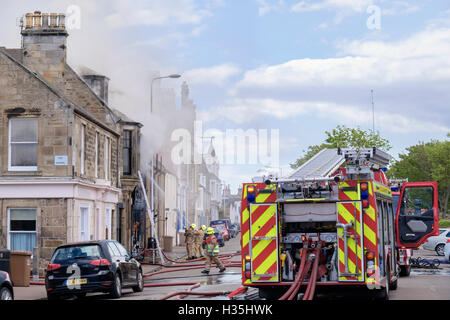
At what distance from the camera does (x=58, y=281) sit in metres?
16.9

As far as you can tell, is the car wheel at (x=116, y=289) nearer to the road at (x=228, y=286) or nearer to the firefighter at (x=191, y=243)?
the road at (x=228, y=286)

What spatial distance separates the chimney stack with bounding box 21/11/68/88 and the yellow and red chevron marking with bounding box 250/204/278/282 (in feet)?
60.3

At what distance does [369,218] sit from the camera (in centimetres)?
1296

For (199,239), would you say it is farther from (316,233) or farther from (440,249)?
(316,233)

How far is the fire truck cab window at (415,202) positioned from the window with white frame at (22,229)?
13.0 metres

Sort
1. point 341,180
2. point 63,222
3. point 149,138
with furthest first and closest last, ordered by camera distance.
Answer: point 149,138
point 63,222
point 341,180

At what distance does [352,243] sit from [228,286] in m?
7.06

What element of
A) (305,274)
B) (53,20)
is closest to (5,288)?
(305,274)

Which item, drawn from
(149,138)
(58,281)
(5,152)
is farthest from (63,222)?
(149,138)

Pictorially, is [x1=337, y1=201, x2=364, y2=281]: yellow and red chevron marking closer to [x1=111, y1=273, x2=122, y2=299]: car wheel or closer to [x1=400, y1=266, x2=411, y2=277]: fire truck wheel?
[x1=111, y1=273, x2=122, y2=299]: car wheel

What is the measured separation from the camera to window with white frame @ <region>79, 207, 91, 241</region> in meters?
26.8

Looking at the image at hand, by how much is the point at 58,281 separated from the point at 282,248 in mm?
6035

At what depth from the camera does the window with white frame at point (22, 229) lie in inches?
981
